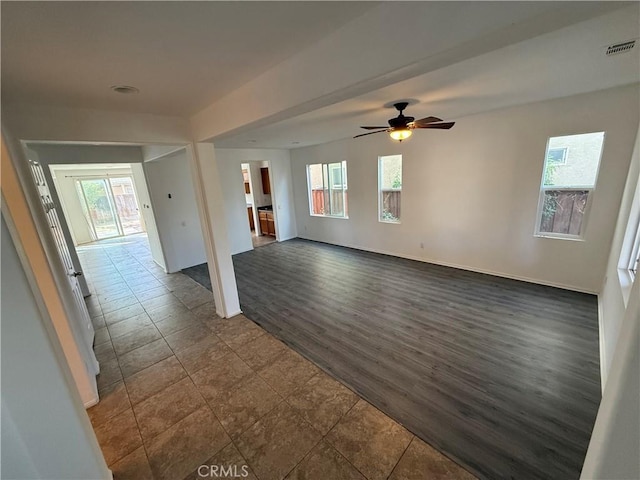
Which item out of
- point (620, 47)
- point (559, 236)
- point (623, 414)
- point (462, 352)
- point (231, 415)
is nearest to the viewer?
point (623, 414)

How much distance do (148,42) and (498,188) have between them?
4.52 metres

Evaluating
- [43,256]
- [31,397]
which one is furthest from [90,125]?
[31,397]

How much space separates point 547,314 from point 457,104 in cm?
286

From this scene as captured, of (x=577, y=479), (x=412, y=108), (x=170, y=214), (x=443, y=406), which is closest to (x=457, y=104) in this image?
(x=412, y=108)

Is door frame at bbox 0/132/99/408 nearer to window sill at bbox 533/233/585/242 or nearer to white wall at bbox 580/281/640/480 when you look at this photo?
white wall at bbox 580/281/640/480

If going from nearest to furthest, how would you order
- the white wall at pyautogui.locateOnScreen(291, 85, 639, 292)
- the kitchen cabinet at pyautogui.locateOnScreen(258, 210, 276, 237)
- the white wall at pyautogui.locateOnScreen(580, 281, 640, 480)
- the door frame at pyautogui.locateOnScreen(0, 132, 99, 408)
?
the white wall at pyautogui.locateOnScreen(580, 281, 640, 480) < the door frame at pyautogui.locateOnScreen(0, 132, 99, 408) < the white wall at pyautogui.locateOnScreen(291, 85, 639, 292) < the kitchen cabinet at pyautogui.locateOnScreen(258, 210, 276, 237)

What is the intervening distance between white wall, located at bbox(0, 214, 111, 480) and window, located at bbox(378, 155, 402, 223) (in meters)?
5.12

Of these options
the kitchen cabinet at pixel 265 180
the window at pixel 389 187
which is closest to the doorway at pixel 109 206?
the kitchen cabinet at pixel 265 180

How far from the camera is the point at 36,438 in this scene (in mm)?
1101

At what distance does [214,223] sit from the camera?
10.2 feet

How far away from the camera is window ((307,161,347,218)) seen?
6232mm

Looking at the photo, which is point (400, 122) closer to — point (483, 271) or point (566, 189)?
point (566, 189)

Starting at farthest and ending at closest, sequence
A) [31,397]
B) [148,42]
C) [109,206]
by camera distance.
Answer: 1. [109,206]
2. [148,42]
3. [31,397]

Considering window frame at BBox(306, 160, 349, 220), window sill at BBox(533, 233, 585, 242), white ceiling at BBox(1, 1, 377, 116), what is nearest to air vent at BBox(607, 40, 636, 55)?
white ceiling at BBox(1, 1, 377, 116)
